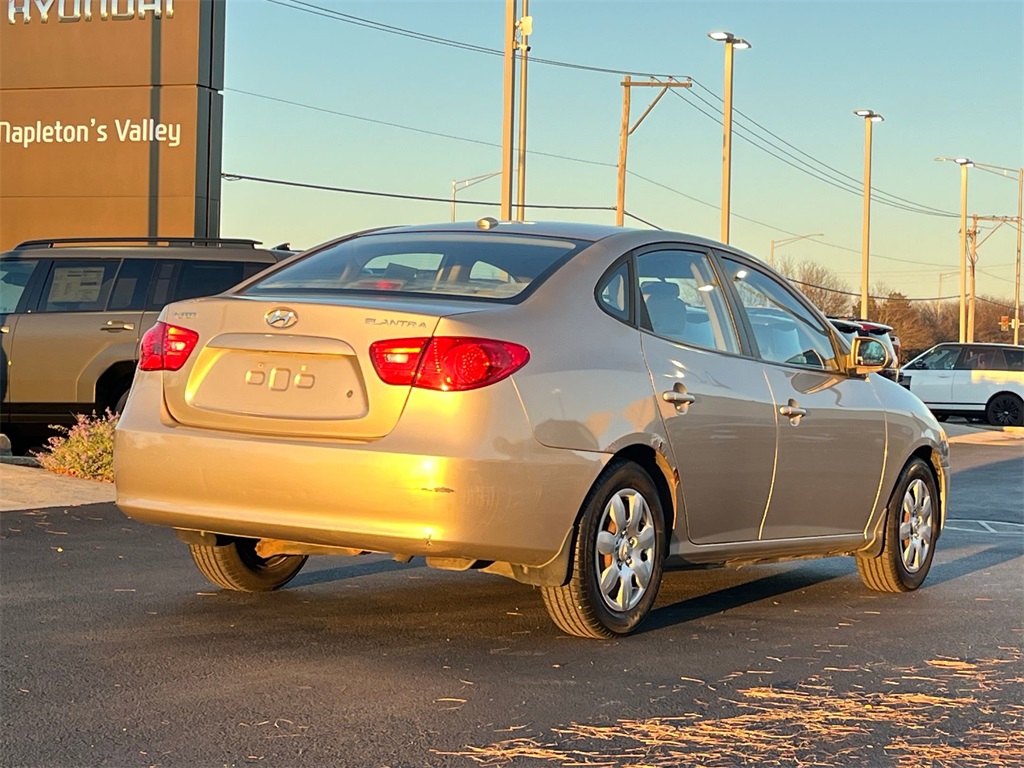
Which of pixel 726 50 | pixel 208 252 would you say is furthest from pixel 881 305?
pixel 208 252

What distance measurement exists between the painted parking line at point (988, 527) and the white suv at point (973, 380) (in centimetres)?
1904

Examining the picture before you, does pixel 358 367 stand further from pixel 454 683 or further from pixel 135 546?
pixel 135 546

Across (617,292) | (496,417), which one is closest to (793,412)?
(617,292)

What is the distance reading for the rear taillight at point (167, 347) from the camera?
6234mm

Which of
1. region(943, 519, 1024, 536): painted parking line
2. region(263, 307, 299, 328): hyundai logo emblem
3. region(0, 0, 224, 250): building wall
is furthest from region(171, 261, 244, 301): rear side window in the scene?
region(0, 0, 224, 250): building wall

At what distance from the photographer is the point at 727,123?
40094 mm

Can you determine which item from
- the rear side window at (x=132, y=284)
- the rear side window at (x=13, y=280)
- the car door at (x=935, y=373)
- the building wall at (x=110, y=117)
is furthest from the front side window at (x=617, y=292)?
the car door at (x=935, y=373)

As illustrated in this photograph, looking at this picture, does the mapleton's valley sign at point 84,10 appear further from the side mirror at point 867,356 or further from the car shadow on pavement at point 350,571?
the side mirror at point 867,356

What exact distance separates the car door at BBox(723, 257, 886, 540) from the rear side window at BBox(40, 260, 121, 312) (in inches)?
299

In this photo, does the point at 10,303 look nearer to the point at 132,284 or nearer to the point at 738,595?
the point at 132,284

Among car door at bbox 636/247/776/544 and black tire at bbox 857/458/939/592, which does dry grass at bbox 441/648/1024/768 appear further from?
black tire at bbox 857/458/939/592

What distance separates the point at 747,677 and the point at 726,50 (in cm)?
3617

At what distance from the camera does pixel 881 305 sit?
107m

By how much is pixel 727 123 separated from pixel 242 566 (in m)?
34.5
